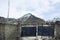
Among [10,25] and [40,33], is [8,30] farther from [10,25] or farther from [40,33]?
[40,33]

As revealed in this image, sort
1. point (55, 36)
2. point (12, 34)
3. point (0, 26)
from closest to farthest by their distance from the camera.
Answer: point (0, 26)
point (12, 34)
point (55, 36)

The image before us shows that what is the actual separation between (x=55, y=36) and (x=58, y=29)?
87 centimetres

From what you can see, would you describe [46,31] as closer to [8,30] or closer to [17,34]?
[17,34]

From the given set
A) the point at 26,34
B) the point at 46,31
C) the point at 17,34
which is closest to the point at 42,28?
the point at 46,31

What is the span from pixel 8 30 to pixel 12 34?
0.67 m

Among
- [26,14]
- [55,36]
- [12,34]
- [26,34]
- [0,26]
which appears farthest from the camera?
[26,14]

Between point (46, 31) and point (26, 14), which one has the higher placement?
point (26, 14)

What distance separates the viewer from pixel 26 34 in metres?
21.0

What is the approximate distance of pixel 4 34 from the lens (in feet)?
50.2

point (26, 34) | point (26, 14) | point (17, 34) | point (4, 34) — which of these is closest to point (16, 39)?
point (17, 34)

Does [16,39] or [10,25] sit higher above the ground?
[10,25]

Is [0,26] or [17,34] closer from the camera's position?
[0,26]

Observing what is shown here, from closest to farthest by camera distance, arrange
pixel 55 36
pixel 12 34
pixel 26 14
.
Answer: pixel 12 34
pixel 55 36
pixel 26 14

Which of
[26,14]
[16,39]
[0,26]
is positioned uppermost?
[26,14]
